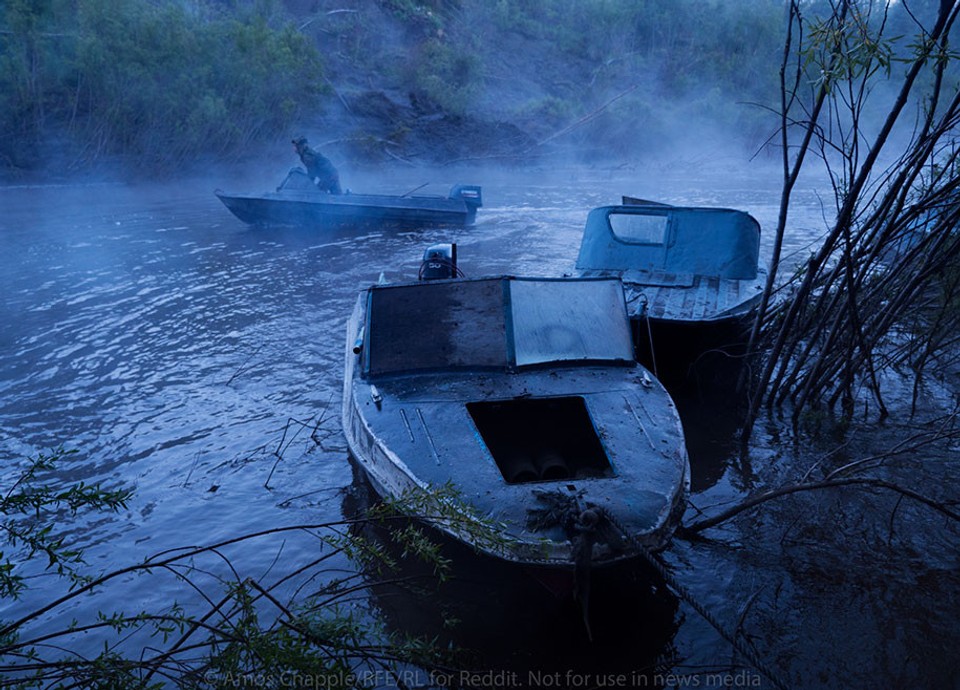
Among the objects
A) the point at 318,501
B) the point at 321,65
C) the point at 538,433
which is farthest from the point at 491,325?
the point at 321,65

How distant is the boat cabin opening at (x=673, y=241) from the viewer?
8195 mm

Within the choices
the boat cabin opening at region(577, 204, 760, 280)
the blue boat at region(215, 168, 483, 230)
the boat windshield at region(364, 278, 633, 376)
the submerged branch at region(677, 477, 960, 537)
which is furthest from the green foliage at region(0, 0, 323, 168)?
the submerged branch at region(677, 477, 960, 537)

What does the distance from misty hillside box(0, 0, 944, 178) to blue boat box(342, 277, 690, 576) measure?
649 cm

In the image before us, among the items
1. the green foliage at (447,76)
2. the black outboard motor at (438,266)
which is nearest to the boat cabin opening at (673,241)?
the black outboard motor at (438,266)

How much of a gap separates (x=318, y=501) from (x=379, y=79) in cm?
3133

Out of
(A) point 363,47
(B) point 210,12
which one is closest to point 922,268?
(B) point 210,12

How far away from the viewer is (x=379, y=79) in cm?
3256

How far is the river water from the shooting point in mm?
3738

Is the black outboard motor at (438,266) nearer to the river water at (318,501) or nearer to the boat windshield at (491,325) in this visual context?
the boat windshield at (491,325)

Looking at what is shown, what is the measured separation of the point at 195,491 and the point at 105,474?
93cm

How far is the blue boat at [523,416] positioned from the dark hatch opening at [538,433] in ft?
0.04

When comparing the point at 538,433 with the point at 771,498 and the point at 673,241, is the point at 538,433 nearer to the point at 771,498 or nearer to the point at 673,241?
the point at 771,498

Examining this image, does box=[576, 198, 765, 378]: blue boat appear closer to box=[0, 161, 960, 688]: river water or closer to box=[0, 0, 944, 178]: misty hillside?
box=[0, 161, 960, 688]: river water

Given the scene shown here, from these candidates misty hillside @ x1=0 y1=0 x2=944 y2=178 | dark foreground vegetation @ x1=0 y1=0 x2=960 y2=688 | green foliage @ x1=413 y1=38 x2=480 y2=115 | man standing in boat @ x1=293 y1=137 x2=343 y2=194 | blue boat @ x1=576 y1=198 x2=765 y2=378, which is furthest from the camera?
green foliage @ x1=413 y1=38 x2=480 y2=115
